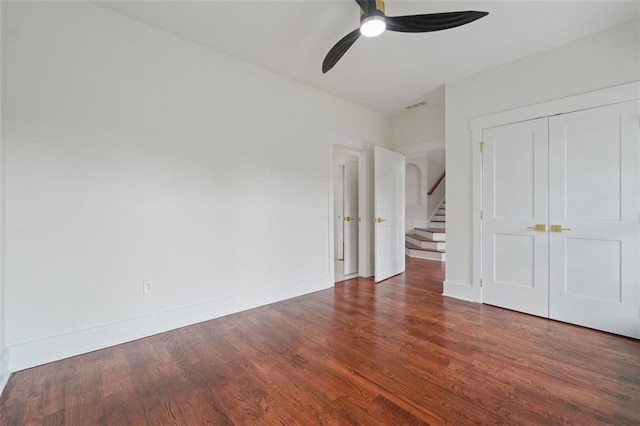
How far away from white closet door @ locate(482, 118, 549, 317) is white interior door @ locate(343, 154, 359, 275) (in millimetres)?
2115

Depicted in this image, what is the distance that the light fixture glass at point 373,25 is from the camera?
1854 millimetres

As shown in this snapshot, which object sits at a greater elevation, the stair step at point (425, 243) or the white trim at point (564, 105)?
the white trim at point (564, 105)

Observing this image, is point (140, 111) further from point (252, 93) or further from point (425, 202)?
point (425, 202)

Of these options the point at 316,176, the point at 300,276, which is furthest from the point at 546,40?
the point at 300,276

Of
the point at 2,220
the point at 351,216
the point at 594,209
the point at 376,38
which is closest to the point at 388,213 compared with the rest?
the point at 351,216

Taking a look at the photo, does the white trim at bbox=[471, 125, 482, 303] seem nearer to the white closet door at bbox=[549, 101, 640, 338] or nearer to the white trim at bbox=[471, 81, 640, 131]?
the white trim at bbox=[471, 81, 640, 131]

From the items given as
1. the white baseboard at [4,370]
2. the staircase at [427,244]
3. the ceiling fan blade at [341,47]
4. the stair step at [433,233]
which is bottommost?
the white baseboard at [4,370]

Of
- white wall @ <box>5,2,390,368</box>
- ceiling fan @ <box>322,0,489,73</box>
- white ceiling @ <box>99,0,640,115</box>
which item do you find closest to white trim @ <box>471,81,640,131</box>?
white ceiling @ <box>99,0,640,115</box>

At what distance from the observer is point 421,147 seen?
457 centimetres

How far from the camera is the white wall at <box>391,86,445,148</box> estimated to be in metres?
4.24

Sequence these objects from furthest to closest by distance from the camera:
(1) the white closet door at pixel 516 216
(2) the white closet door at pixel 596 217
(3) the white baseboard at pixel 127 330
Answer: (1) the white closet door at pixel 516 216 → (2) the white closet door at pixel 596 217 → (3) the white baseboard at pixel 127 330

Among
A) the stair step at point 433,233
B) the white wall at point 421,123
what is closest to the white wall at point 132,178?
the white wall at point 421,123

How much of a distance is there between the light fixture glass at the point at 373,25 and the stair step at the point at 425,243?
4998mm

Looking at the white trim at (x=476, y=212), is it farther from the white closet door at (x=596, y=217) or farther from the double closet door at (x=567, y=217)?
the white closet door at (x=596, y=217)
